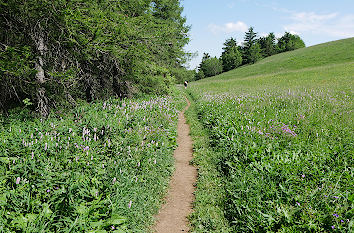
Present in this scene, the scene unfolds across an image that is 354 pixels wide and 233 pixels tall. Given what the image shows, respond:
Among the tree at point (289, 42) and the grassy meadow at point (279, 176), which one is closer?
the grassy meadow at point (279, 176)

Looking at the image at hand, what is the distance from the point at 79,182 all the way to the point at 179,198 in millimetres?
2452

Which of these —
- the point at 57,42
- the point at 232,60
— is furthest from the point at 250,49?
the point at 57,42

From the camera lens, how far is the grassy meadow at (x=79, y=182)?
3.05 meters

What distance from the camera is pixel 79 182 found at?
11.7 feet

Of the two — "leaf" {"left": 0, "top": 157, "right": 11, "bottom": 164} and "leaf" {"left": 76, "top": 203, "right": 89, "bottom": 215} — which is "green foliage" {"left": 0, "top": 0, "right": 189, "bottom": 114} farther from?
"leaf" {"left": 76, "top": 203, "right": 89, "bottom": 215}

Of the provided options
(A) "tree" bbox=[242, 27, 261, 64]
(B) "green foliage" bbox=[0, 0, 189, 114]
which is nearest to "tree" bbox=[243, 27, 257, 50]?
(A) "tree" bbox=[242, 27, 261, 64]

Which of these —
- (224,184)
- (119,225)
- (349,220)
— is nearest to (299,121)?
(224,184)

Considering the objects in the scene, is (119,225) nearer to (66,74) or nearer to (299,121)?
(66,74)

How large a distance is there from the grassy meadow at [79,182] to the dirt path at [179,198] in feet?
0.70

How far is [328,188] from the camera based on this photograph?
165 inches

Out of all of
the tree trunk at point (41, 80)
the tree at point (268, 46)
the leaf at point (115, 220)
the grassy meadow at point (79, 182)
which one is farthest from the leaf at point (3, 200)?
the tree at point (268, 46)

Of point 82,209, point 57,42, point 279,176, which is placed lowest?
point 279,176

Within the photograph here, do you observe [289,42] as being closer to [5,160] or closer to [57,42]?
[57,42]

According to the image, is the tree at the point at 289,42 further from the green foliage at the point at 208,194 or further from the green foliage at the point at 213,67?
the green foliage at the point at 208,194
